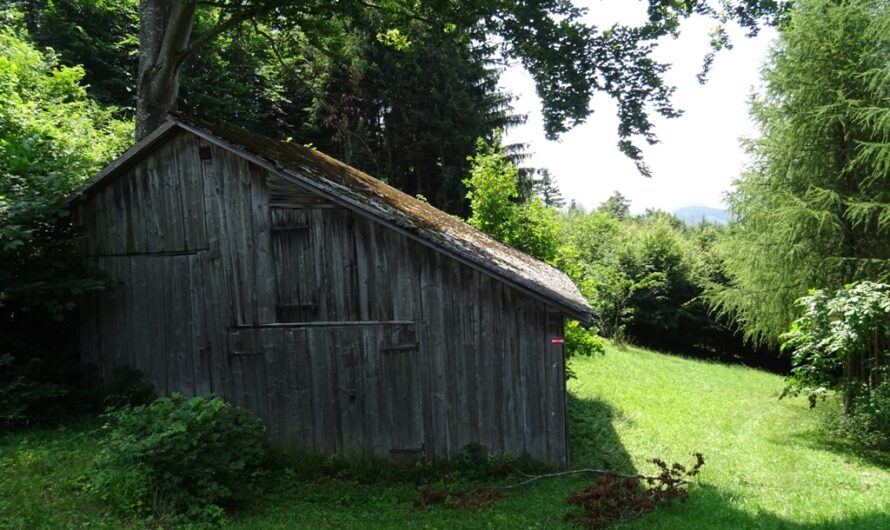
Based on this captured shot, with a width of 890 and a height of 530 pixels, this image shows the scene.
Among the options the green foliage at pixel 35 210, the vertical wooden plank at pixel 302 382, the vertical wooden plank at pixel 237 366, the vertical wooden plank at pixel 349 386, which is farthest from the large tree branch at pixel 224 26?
the vertical wooden plank at pixel 349 386

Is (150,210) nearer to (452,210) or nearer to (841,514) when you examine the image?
(841,514)

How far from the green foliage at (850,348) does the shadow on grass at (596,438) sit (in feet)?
13.0

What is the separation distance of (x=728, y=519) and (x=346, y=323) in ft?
19.2

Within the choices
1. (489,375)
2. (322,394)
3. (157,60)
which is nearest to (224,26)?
(157,60)

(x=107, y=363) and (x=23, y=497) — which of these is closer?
(x=23, y=497)

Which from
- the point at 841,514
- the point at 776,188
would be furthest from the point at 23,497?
the point at 776,188

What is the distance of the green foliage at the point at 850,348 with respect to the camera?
1025cm

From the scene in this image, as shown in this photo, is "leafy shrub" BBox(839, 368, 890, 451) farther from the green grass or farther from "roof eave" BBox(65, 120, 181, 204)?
"roof eave" BBox(65, 120, 181, 204)

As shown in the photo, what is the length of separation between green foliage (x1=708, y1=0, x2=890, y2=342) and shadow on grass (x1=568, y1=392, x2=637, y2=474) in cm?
632

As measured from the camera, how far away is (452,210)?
27.9 meters

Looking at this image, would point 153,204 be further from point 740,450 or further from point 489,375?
point 740,450

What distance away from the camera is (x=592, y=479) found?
8.34 metres

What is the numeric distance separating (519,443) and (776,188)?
11456mm

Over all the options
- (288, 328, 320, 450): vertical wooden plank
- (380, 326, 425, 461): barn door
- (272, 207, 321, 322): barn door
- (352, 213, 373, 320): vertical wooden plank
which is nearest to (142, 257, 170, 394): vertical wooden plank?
(272, 207, 321, 322): barn door
